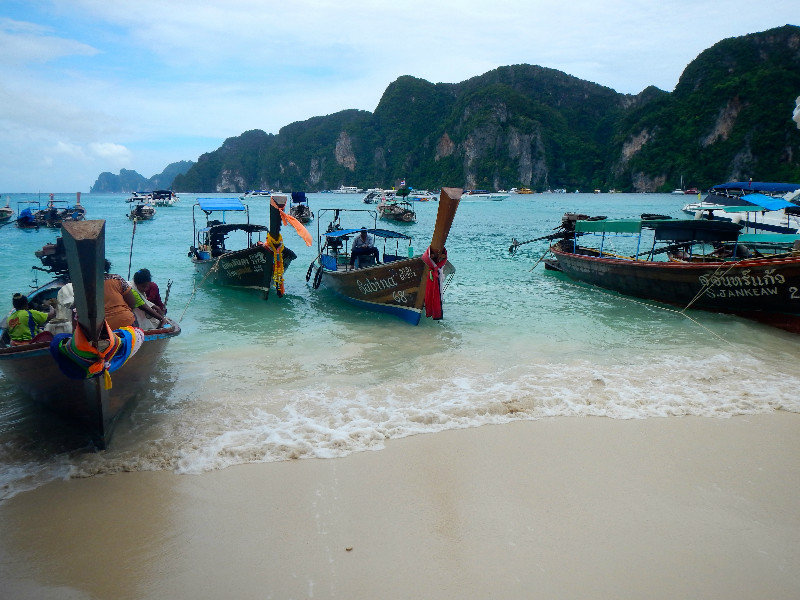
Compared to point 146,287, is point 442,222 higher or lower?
higher

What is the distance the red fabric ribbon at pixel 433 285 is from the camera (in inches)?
379

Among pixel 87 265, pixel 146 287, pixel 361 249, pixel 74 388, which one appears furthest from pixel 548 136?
pixel 87 265

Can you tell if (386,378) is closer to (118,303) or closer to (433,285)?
(433,285)

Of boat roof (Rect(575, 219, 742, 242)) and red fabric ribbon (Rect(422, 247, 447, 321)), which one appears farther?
boat roof (Rect(575, 219, 742, 242))

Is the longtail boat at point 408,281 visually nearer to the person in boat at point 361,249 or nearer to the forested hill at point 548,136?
the person in boat at point 361,249

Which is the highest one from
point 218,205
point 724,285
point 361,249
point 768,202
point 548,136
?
point 548,136

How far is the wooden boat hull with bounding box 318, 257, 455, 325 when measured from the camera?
996 cm

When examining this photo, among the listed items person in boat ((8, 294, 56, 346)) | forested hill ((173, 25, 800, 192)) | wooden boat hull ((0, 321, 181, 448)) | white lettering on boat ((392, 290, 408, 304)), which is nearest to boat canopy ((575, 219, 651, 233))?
white lettering on boat ((392, 290, 408, 304))

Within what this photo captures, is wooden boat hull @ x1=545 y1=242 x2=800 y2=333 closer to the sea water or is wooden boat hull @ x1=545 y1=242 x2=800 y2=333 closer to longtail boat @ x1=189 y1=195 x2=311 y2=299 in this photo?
the sea water

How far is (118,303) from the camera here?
18.0 ft

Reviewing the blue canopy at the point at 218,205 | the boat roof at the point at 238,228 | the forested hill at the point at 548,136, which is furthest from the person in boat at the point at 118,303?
the forested hill at the point at 548,136

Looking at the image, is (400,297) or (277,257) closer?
(400,297)

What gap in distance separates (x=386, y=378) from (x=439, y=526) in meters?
3.52

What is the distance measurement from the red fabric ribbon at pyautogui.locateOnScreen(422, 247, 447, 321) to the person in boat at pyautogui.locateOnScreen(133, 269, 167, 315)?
479 cm
